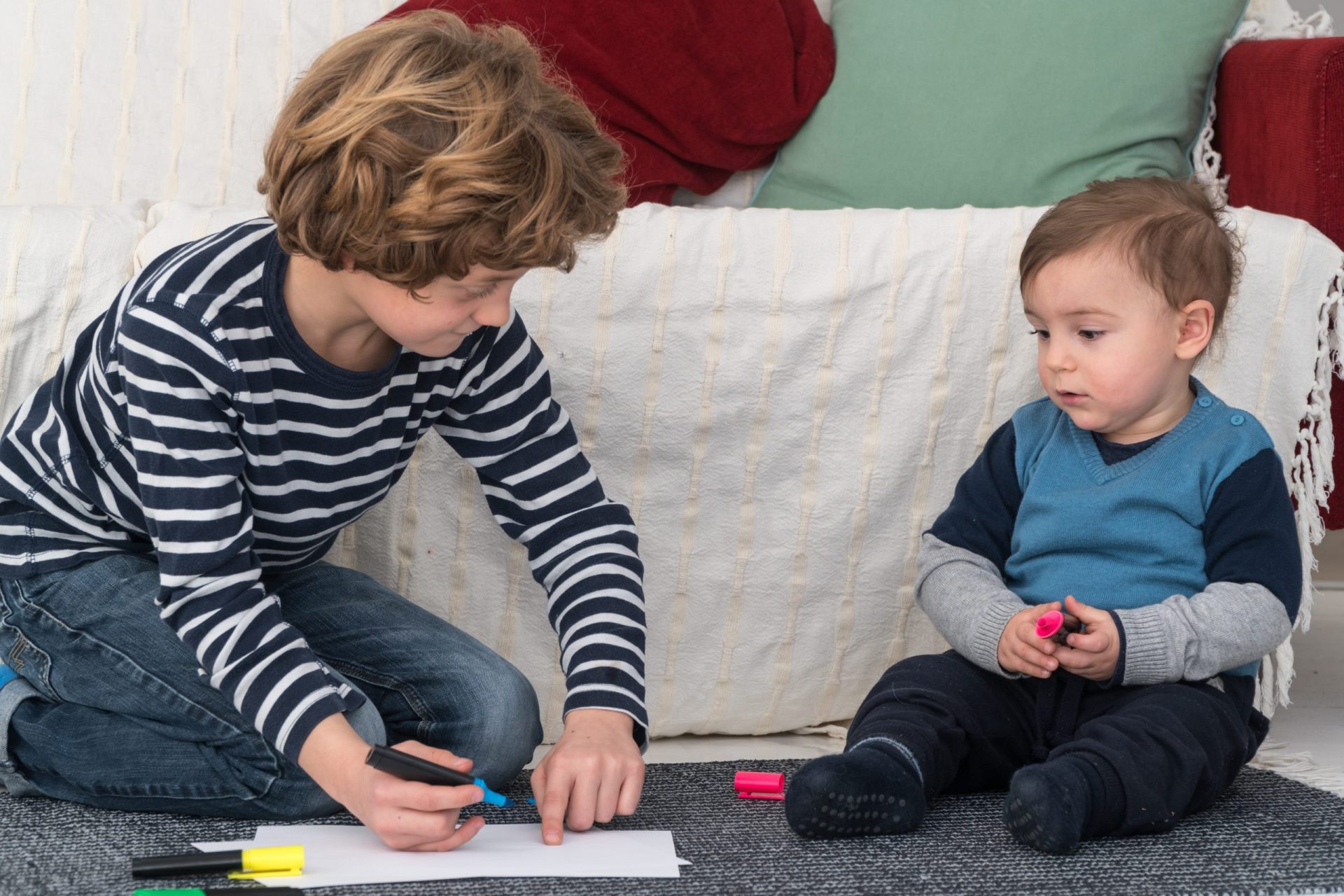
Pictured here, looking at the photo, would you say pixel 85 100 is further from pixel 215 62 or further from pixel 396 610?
pixel 396 610

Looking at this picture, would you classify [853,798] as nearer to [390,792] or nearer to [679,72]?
[390,792]

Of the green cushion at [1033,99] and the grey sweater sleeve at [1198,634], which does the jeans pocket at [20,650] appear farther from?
the green cushion at [1033,99]

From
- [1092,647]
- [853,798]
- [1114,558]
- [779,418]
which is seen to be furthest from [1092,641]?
[779,418]

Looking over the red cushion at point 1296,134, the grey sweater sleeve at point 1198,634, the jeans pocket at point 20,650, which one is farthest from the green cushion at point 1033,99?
the jeans pocket at point 20,650

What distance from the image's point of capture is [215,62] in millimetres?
1430

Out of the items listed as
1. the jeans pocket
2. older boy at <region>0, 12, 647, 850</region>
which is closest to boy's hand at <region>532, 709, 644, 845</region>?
older boy at <region>0, 12, 647, 850</region>

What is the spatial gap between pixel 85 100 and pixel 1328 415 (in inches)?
50.0

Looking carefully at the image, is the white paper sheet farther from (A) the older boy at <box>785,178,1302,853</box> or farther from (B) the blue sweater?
(B) the blue sweater

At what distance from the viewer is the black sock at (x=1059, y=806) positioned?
2.74 feet

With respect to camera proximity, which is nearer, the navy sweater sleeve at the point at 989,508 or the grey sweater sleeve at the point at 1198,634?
the grey sweater sleeve at the point at 1198,634

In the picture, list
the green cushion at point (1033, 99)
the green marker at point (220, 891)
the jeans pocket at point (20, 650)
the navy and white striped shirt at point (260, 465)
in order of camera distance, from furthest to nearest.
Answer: the green cushion at point (1033, 99), the jeans pocket at point (20, 650), the navy and white striped shirt at point (260, 465), the green marker at point (220, 891)

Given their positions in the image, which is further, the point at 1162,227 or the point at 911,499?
the point at 911,499

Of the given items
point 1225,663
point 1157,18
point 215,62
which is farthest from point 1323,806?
point 215,62

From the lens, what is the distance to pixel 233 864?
75 centimetres
